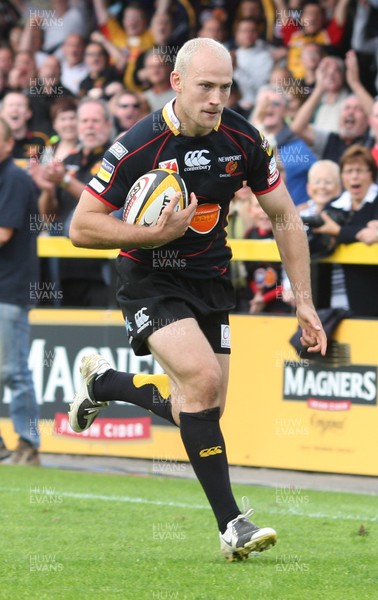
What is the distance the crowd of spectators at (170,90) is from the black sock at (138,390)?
10.0 feet

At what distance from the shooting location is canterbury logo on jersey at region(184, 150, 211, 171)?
19.2ft

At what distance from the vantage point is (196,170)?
5875 millimetres

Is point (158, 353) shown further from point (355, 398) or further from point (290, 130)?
point (290, 130)

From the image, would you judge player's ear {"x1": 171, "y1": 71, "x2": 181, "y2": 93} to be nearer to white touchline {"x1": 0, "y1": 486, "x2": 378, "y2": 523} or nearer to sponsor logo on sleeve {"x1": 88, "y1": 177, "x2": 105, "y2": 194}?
sponsor logo on sleeve {"x1": 88, "y1": 177, "x2": 105, "y2": 194}

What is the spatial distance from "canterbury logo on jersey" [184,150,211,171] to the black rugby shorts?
529 millimetres

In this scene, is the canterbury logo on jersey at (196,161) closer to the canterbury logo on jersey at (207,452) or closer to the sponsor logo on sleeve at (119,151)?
the sponsor logo on sleeve at (119,151)

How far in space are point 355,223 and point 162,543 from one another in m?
3.89

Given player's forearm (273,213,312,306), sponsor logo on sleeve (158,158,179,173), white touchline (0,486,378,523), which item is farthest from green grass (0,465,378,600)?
sponsor logo on sleeve (158,158,179,173)

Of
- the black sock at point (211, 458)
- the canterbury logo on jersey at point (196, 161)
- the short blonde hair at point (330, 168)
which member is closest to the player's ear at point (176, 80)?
the canterbury logo on jersey at point (196, 161)

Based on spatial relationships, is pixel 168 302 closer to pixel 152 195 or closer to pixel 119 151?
pixel 152 195

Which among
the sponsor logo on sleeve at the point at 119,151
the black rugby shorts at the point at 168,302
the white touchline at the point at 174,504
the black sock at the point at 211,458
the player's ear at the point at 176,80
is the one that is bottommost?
the white touchline at the point at 174,504

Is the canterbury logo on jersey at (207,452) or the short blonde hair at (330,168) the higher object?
the short blonde hair at (330,168)

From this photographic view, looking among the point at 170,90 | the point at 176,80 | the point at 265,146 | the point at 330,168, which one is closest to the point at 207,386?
the point at 265,146

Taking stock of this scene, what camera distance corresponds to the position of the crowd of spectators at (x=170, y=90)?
10.6m
